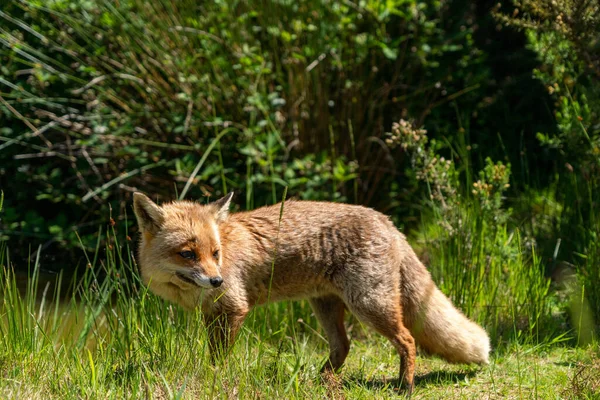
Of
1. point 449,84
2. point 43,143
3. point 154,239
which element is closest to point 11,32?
point 43,143

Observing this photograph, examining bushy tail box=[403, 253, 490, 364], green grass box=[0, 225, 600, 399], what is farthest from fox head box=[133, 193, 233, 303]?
bushy tail box=[403, 253, 490, 364]

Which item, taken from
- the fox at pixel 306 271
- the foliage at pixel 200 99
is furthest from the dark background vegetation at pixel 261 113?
the fox at pixel 306 271

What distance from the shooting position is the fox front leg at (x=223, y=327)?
4.76m

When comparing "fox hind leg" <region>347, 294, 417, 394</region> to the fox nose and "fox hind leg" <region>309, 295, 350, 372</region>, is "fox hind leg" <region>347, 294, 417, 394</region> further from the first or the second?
the fox nose

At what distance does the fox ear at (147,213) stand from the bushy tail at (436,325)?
5.45 feet

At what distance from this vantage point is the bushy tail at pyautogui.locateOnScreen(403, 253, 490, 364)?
4.94m

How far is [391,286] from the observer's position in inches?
194

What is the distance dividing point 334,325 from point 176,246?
130 centimetres

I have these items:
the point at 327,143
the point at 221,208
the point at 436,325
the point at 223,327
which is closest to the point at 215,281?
the point at 223,327

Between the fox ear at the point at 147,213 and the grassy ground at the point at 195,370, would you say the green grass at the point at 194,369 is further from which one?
the fox ear at the point at 147,213

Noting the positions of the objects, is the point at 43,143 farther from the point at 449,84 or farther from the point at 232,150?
the point at 449,84

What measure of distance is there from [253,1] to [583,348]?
441cm

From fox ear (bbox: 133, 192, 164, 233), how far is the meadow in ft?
1.62

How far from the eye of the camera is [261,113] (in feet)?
24.6
